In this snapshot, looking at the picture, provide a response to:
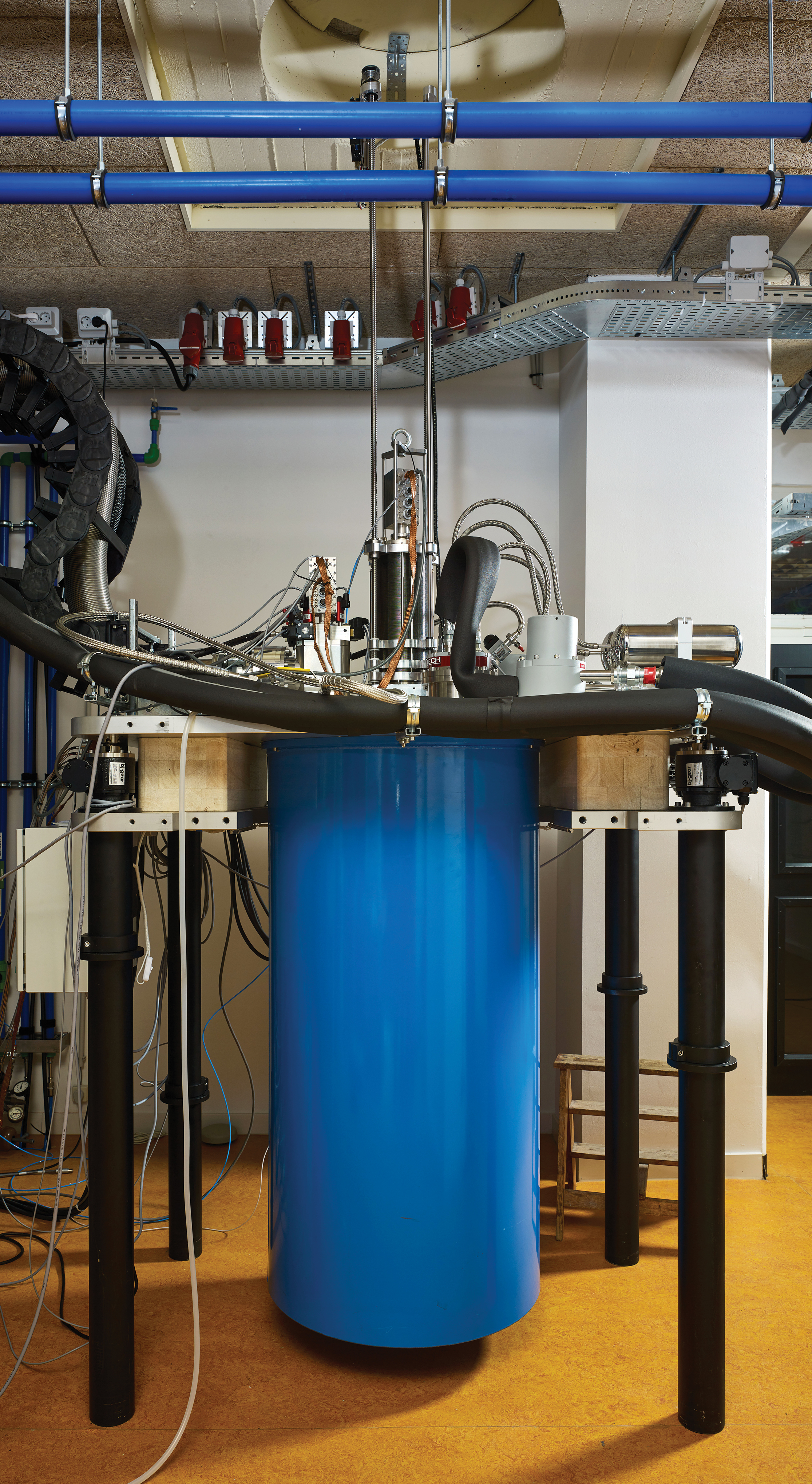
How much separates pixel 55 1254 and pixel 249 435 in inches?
99.4

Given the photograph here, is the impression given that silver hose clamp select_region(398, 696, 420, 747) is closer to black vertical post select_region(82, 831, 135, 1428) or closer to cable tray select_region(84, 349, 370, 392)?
black vertical post select_region(82, 831, 135, 1428)

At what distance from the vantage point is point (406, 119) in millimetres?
1687

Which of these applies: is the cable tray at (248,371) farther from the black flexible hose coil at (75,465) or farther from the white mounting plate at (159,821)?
the white mounting plate at (159,821)

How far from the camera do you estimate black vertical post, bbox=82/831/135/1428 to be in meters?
1.52

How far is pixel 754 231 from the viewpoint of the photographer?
2586 mm

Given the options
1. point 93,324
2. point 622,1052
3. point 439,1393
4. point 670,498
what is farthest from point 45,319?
point 439,1393

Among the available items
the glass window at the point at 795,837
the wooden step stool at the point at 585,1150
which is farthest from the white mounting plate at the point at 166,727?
the glass window at the point at 795,837

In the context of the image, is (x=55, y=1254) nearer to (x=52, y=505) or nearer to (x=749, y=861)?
(x=52, y=505)

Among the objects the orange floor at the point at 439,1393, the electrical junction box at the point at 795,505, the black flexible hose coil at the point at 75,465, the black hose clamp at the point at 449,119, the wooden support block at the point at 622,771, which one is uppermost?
the black hose clamp at the point at 449,119

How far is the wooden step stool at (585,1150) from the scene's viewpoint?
2287 mm

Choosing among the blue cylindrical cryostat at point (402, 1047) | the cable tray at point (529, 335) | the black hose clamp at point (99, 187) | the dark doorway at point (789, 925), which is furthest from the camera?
the dark doorway at point (789, 925)

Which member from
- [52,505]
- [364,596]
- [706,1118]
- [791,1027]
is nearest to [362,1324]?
[706,1118]

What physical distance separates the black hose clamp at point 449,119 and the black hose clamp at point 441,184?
0.07m

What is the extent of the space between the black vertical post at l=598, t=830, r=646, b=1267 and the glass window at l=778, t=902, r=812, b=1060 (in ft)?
5.12
